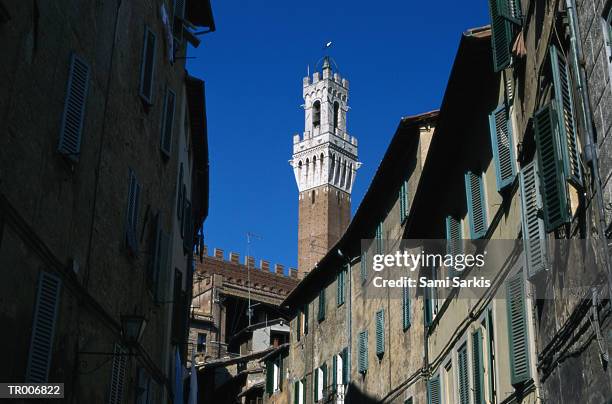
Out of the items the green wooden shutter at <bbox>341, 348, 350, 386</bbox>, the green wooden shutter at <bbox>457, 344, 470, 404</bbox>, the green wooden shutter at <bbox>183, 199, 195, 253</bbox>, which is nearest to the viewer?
the green wooden shutter at <bbox>457, 344, 470, 404</bbox>

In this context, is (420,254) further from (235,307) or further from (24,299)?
(235,307)

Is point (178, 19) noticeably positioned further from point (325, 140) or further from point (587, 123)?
point (325, 140)

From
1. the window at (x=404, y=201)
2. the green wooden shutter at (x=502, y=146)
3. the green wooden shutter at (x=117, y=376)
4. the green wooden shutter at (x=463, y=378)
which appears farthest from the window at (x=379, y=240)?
the green wooden shutter at (x=117, y=376)

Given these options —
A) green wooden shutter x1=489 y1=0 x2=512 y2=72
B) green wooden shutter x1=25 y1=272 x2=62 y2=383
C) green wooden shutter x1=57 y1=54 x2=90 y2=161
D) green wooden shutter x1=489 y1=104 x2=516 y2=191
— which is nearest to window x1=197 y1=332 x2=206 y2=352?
green wooden shutter x1=489 y1=104 x2=516 y2=191

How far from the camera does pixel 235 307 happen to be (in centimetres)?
6456

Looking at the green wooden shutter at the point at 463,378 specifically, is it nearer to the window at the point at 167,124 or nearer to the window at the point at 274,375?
the window at the point at 167,124

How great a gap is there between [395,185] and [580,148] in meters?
14.4

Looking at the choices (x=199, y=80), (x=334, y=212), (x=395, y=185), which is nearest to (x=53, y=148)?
(x=199, y=80)

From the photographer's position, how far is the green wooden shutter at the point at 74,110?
9.43 metres

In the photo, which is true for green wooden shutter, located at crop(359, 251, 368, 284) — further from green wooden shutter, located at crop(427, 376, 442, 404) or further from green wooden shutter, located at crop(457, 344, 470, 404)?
green wooden shutter, located at crop(457, 344, 470, 404)

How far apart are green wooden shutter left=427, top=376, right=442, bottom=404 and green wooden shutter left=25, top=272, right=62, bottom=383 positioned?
8.87 meters

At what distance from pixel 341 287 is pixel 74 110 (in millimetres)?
18326

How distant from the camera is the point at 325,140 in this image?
100125 millimetres

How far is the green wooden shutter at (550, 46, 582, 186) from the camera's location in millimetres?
8039
